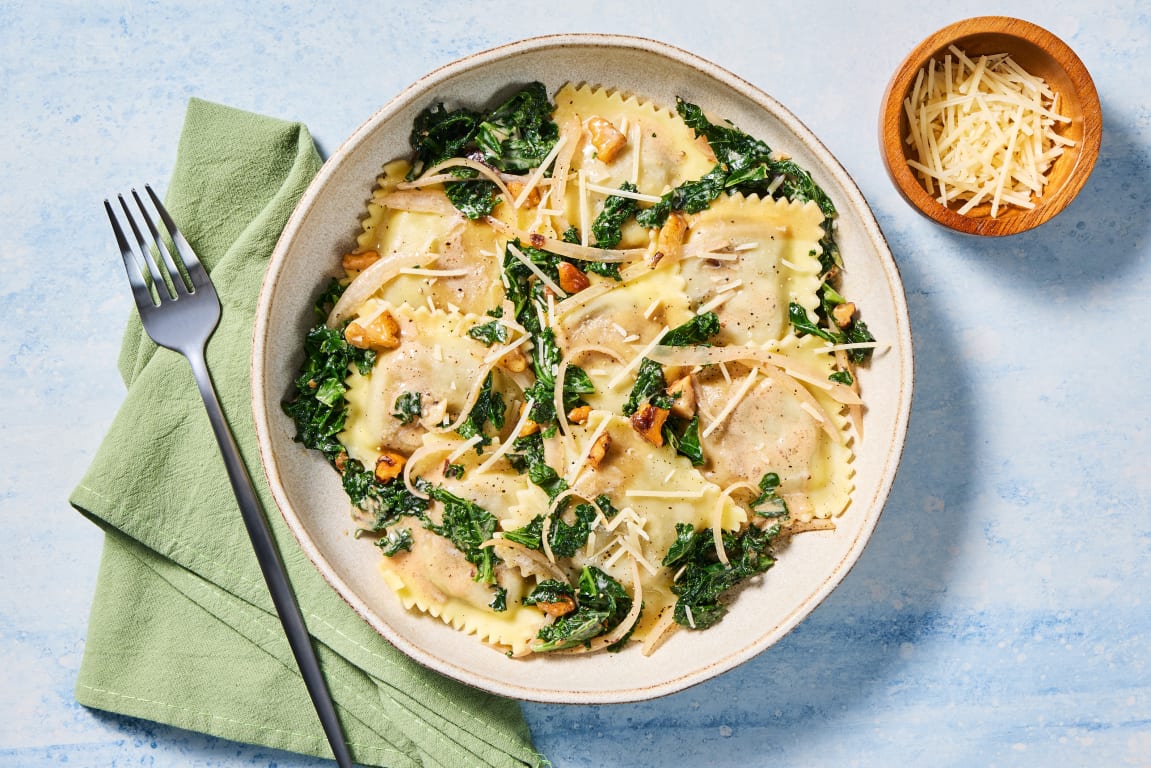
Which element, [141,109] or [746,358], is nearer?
[746,358]

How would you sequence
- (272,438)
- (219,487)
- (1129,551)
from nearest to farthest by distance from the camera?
1. (272,438)
2. (219,487)
3. (1129,551)

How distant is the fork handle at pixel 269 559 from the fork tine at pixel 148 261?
355 mm

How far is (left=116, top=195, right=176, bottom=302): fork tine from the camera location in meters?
4.48

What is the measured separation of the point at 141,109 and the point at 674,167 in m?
3.07

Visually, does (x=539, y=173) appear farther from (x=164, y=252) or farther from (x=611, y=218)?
(x=164, y=252)

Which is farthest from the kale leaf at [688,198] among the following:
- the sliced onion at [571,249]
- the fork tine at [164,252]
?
the fork tine at [164,252]

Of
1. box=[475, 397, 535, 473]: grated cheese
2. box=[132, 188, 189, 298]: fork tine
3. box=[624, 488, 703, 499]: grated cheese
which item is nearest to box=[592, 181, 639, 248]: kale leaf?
box=[475, 397, 535, 473]: grated cheese

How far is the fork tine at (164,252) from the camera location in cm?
450

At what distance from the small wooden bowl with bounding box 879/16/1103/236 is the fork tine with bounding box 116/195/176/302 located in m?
3.83

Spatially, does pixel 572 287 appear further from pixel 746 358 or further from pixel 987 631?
pixel 987 631

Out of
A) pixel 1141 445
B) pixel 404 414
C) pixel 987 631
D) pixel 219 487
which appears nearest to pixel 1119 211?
pixel 1141 445

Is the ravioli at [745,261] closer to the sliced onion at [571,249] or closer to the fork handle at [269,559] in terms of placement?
the sliced onion at [571,249]

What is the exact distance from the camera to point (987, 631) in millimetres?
4891

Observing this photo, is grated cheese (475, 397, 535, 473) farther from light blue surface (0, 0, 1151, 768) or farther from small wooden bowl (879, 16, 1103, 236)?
small wooden bowl (879, 16, 1103, 236)
